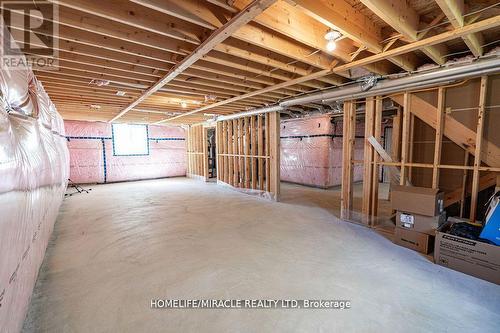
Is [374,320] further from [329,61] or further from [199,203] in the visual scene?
[199,203]

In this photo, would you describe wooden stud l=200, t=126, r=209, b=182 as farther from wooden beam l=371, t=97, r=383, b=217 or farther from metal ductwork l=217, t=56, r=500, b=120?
wooden beam l=371, t=97, r=383, b=217

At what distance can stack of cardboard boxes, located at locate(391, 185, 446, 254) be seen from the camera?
2.66 m

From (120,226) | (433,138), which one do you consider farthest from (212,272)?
(433,138)

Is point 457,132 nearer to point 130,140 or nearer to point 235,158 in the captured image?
point 235,158

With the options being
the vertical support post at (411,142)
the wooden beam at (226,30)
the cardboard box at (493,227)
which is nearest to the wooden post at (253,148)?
the wooden beam at (226,30)

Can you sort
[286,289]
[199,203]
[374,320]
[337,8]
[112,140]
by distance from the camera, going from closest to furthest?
[374,320], [337,8], [286,289], [199,203], [112,140]

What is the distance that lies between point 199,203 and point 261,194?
161 cm

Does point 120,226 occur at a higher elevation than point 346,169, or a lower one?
lower

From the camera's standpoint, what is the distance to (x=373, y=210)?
11.9 ft

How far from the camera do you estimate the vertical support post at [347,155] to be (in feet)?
12.5

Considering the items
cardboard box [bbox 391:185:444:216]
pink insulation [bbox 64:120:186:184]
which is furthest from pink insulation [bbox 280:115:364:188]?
pink insulation [bbox 64:120:186:184]

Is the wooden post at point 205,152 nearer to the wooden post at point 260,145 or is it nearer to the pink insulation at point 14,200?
the wooden post at point 260,145

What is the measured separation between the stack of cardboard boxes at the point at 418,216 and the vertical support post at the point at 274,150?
2738mm

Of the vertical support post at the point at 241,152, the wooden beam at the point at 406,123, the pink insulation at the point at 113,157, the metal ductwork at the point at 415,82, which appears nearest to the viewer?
the metal ductwork at the point at 415,82
